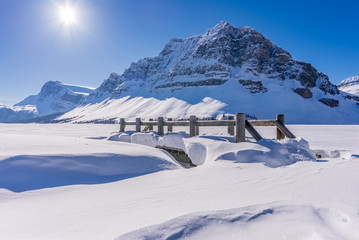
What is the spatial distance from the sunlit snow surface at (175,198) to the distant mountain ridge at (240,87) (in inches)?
2388

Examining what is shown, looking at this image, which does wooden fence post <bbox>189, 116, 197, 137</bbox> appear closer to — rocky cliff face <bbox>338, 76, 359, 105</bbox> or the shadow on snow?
the shadow on snow

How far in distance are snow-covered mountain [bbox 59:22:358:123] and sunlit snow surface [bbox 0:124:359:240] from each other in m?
61.4

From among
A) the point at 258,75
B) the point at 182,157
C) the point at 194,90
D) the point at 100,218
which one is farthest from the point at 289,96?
the point at 100,218

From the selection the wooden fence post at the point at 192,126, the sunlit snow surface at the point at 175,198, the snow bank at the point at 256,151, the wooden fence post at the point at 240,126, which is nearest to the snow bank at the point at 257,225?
the sunlit snow surface at the point at 175,198

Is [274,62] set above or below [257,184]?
above

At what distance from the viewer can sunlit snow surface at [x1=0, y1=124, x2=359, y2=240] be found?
1.29 meters

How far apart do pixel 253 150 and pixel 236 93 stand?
79640 millimetres

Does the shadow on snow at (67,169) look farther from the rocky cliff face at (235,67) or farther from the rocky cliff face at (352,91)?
the rocky cliff face at (352,91)

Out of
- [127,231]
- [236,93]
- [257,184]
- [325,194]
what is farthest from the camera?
[236,93]

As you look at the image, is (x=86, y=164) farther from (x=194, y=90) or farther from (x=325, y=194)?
(x=194, y=90)

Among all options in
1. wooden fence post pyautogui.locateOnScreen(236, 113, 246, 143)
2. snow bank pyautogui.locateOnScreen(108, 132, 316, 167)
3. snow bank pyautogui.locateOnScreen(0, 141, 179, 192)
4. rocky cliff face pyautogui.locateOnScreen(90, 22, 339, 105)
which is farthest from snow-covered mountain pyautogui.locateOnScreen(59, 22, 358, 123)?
snow bank pyautogui.locateOnScreen(0, 141, 179, 192)

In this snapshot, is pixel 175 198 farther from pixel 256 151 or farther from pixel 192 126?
pixel 192 126

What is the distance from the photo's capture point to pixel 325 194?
175cm

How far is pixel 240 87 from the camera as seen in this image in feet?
277
